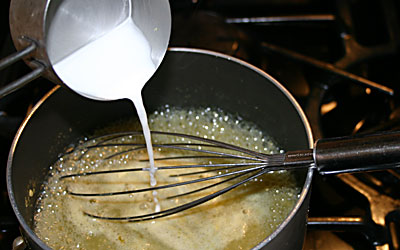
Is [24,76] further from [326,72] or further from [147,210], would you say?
[326,72]

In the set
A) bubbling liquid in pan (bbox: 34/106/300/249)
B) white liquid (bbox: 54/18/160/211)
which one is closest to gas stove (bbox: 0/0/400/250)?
bubbling liquid in pan (bbox: 34/106/300/249)

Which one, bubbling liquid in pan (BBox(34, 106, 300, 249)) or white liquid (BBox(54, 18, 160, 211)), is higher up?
white liquid (BBox(54, 18, 160, 211))

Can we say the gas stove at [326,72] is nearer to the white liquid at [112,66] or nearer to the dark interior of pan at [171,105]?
the dark interior of pan at [171,105]

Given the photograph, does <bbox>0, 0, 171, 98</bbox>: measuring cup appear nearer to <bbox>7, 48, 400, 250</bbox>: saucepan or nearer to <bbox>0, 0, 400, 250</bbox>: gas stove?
<bbox>7, 48, 400, 250</bbox>: saucepan

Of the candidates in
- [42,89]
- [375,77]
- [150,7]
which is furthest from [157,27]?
[375,77]

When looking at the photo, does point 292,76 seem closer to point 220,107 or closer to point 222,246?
point 220,107

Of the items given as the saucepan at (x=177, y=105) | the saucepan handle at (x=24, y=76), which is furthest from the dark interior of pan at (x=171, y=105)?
the saucepan handle at (x=24, y=76)
